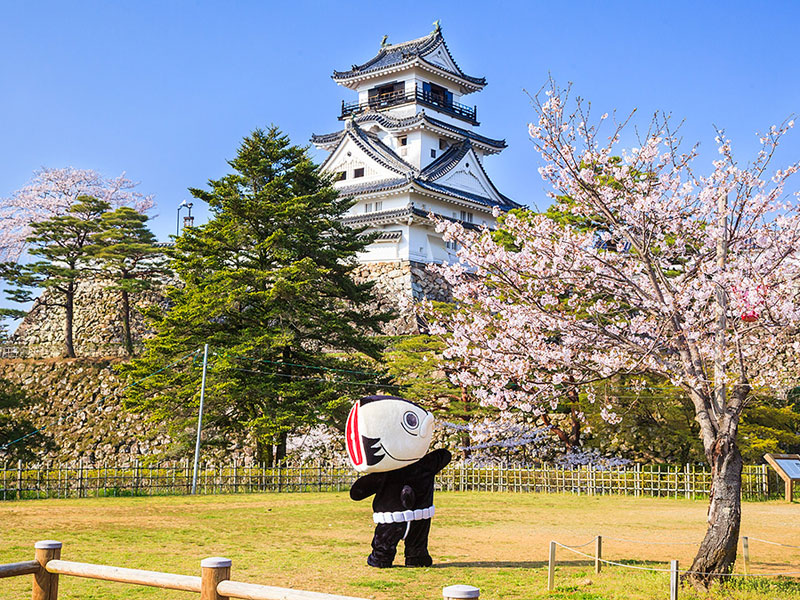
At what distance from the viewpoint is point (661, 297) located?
8.73m

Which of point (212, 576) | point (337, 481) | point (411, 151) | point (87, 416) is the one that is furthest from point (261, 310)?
point (411, 151)

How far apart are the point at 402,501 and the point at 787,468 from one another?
16.0 m

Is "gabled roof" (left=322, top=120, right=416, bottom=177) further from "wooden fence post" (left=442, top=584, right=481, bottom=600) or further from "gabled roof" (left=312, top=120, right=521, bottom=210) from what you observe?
"wooden fence post" (left=442, top=584, right=481, bottom=600)

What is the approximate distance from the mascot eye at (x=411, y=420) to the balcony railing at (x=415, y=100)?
3606 cm

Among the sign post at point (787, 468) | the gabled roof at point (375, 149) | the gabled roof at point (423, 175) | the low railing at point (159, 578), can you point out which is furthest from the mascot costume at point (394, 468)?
the gabled roof at point (375, 149)

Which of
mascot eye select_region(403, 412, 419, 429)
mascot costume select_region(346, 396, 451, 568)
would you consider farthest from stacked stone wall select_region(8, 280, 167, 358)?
mascot eye select_region(403, 412, 419, 429)

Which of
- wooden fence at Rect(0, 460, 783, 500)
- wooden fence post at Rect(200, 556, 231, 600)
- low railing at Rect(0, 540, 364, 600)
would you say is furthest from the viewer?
wooden fence at Rect(0, 460, 783, 500)

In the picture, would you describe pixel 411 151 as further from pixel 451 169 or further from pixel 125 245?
pixel 125 245

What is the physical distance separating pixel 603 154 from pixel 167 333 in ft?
58.7

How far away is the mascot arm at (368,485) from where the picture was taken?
9.91 m

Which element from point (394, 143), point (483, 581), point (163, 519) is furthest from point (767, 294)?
point (394, 143)

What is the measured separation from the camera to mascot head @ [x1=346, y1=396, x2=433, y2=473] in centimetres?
943

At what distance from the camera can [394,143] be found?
4441 cm

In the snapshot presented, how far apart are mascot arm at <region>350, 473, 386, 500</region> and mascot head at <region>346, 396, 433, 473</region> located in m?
0.38
